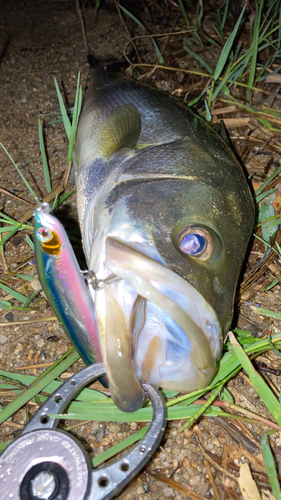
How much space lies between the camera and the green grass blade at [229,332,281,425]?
1.98 m

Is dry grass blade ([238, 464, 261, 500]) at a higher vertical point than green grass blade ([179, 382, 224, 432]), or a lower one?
lower

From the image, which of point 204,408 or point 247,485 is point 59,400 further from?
point 247,485

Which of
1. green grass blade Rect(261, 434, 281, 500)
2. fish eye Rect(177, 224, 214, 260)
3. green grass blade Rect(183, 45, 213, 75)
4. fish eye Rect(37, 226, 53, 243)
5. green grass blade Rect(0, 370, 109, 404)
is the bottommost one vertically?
green grass blade Rect(261, 434, 281, 500)

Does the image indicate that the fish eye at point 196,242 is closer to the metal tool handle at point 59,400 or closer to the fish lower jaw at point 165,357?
the fish lower jaw at point 165,357

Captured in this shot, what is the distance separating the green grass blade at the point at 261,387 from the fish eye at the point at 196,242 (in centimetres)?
62

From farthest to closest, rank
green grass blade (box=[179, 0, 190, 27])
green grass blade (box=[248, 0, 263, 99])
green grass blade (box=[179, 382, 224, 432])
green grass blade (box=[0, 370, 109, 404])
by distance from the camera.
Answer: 1. green grass blade (box=[179, 0, 190, 27])
2. green grass blade (box=[248, 0, 263, 99])
3. green grass blade (box=[0, 370, 109, 404])
4. green grass blade (box=[179, 382, 224, 432])

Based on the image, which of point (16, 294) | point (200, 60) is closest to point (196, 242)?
point (16, 294)

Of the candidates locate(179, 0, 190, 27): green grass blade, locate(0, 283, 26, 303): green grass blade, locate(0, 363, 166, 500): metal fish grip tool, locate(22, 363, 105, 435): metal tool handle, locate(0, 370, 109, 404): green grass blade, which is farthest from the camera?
locate(179, 0, 190, 27): green grass blade

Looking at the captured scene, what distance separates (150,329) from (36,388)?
715mm

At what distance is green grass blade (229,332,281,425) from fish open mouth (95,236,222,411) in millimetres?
392

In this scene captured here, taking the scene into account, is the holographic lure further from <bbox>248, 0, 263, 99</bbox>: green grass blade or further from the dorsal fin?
<bbox>248, 0, 263, 99</bbox>: green grass blade

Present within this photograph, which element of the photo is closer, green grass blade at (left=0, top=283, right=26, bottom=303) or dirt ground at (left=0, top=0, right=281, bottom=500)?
dirt ground at (left=0, top=0, right=281, bottom=500)

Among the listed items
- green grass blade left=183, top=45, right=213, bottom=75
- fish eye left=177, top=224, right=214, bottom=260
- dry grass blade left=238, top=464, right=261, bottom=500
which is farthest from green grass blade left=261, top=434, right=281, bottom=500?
green grass blade left=183, top=45, right=213, bottom=75

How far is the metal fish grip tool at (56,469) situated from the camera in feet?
4.84
